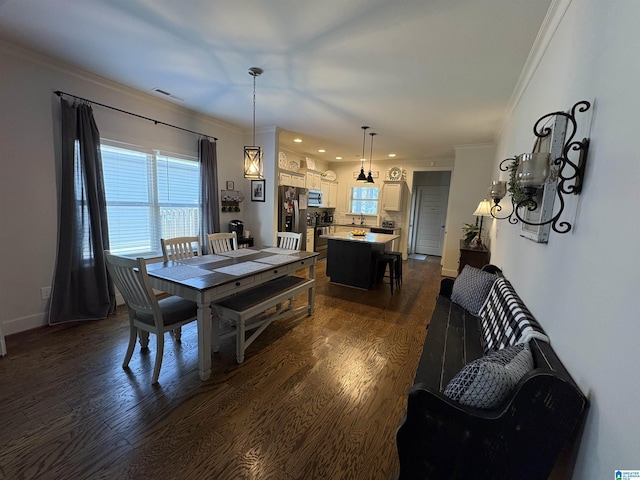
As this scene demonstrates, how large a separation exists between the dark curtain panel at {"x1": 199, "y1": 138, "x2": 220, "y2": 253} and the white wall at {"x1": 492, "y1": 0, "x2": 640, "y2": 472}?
4.17 m

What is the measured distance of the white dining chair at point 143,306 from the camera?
1.93m

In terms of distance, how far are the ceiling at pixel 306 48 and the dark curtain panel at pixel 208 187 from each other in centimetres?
65

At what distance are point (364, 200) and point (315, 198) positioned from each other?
154 centimetres

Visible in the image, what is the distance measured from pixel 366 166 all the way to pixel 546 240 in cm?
627

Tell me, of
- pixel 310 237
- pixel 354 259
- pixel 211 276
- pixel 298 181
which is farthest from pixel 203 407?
pixel 298 181

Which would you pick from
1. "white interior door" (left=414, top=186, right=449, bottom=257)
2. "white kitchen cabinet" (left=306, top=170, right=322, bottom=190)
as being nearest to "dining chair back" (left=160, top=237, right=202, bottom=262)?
"white kitchen cabinet" (left=306, top=170, right=322, bottom=190)

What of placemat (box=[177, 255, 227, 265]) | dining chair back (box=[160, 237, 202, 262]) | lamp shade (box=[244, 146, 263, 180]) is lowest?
placemat (box=[177, 255, 227, 265])

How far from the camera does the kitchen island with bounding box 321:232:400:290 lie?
4387mm

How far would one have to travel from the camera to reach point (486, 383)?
3.51 feet

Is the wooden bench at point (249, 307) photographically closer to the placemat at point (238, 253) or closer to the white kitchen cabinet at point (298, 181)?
the placemat at point (238, 253)

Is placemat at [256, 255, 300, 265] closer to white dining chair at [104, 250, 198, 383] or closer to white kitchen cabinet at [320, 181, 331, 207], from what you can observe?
white dining chair at [104, 250, 198, 383]

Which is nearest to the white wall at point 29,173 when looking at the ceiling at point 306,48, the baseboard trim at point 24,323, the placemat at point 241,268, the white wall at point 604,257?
the baseboard trim at point 24,323

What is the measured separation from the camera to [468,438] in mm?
1065

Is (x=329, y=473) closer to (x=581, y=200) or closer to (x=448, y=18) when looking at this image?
(x=581, y=200)
